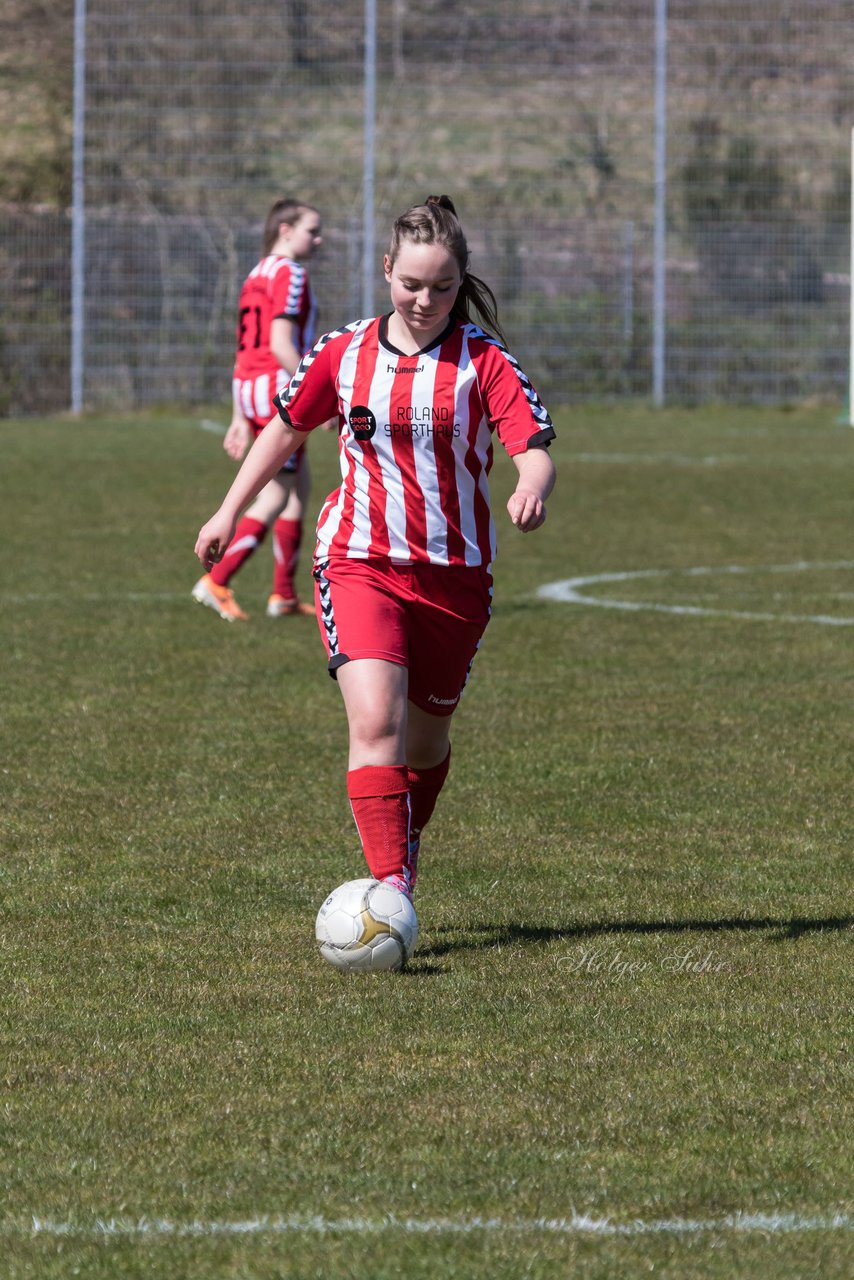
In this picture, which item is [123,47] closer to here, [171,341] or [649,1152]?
[171,341]

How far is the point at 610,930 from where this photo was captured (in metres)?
4.93

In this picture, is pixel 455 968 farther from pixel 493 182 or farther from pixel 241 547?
pixel 493 182

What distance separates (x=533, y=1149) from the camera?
3.44 metres

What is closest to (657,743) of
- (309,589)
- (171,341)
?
(309,589)

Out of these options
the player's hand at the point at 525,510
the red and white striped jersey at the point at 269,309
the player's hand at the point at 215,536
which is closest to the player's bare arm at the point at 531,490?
the player's hand at the point at 525,510

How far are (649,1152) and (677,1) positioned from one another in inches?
1099

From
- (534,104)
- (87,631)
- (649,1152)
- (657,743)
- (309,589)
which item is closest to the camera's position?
(649,1152)

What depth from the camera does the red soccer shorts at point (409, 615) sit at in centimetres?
493

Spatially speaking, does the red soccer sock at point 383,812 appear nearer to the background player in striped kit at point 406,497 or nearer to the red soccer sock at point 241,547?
the background player in striped kit at point 406,497

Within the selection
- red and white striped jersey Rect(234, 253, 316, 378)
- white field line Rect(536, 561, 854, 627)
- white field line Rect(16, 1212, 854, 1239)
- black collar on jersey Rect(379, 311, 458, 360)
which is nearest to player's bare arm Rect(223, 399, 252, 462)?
red and white striped jersey Rect(234, 253, 316, 378)

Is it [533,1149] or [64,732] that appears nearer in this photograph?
[533,1149]

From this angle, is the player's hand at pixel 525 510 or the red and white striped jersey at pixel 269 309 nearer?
the player's hand at pixel 525 510

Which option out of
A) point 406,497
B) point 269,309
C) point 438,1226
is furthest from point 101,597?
point 438,1226

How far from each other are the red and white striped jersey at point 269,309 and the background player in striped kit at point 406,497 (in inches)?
213
